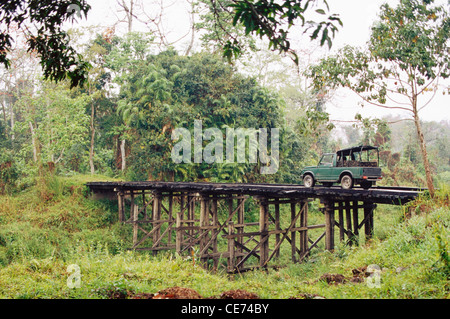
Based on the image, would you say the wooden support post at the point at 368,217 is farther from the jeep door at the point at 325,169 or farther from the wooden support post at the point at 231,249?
the wooden support post at the point at 231,249

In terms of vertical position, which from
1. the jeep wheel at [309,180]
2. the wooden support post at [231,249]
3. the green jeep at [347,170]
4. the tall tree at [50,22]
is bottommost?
the wooden support post at [231,249]

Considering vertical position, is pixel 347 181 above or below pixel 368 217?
above

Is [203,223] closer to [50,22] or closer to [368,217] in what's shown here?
[368,217]

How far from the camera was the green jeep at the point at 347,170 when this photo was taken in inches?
465

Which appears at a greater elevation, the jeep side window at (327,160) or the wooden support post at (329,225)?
the jeep side window at (327,160)

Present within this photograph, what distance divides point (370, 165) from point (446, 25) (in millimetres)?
4407

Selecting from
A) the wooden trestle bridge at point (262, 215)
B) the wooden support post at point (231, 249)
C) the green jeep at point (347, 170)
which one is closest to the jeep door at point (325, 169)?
the green jeep at point (347, 170)

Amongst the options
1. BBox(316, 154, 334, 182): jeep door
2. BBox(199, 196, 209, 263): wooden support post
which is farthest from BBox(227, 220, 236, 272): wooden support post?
BBox(316, 154, 334, 182): jeep door

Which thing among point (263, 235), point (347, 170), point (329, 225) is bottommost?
point (263, 235)

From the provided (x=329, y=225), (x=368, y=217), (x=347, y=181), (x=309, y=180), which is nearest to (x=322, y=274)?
(x=329, y=225)

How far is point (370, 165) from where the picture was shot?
40.2 feet

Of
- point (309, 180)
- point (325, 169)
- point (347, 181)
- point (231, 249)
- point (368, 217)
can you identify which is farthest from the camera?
point (309, 180)

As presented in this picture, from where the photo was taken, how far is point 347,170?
1213 cm

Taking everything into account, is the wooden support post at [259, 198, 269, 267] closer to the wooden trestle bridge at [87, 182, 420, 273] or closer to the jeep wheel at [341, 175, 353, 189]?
the wooden trestle bridge at [87, 182, 420, 273]
